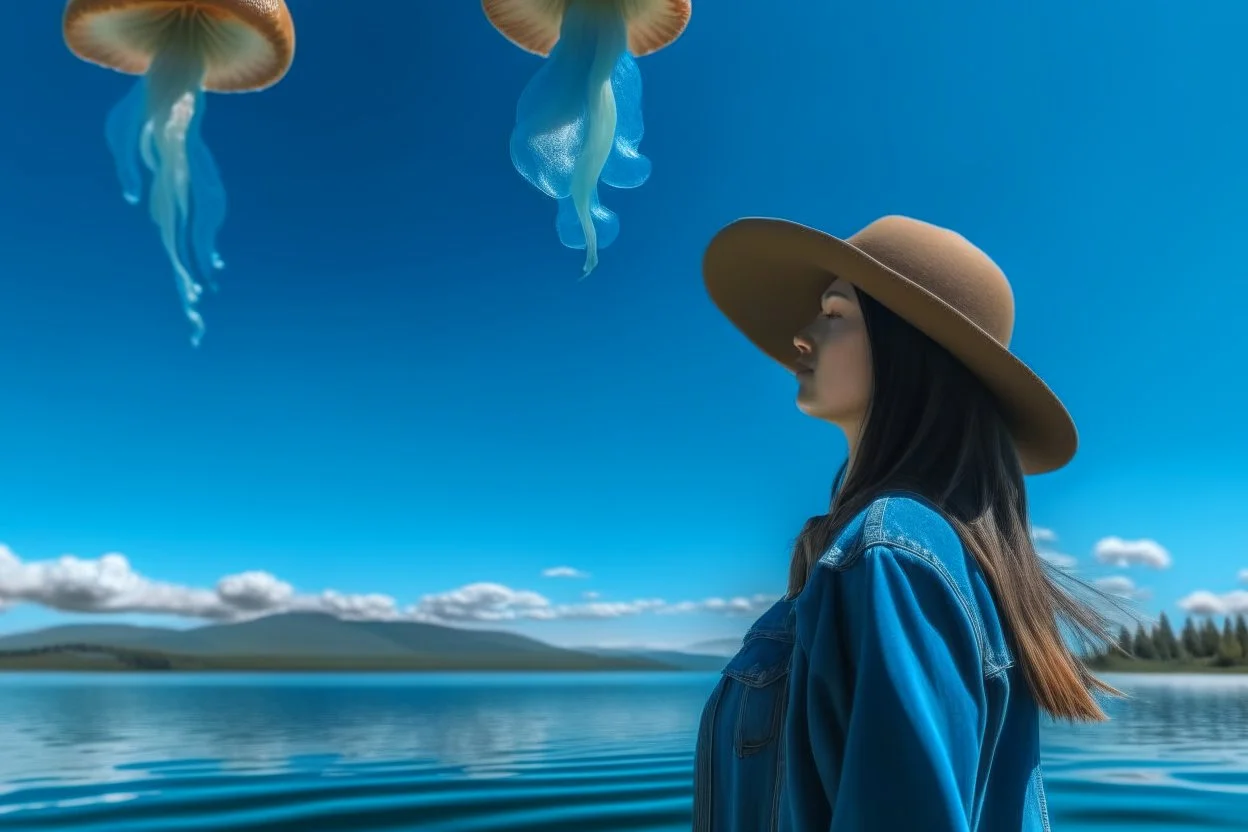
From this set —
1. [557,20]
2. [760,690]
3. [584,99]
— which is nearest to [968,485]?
[760,690]

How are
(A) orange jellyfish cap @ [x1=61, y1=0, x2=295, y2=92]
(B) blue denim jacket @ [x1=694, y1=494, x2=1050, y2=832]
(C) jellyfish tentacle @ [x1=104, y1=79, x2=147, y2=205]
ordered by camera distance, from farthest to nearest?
(C) jellyfish tentacle @ [x1=104, y1=79, x2=147, y2=205]
(A) orange jellyfish cap @ [x1=61, y1=0, x2=295, y2=92]
(B) blue denim jacket @ [x1=694, y1=494, x2=1050, y2=832]

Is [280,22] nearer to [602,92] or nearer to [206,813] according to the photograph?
[602,92]

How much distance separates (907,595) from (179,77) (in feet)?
7.76

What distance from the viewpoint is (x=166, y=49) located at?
95.6 inches

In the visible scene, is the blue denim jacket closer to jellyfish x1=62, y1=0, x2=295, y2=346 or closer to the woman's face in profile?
the woman's face in profile

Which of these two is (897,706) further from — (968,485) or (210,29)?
(210,29)

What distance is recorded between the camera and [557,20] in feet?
7.46

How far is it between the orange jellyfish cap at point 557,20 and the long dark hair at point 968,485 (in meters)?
0.97

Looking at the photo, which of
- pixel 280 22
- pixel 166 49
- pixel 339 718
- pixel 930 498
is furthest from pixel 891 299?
pixel 339 718

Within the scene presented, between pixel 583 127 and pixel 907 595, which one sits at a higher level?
pixel 583 127

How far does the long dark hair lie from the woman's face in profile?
3cm

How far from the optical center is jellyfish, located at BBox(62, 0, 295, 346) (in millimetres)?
2156

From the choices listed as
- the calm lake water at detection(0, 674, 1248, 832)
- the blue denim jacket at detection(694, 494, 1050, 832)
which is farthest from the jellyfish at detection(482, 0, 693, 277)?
the calm lake water at detection(0, 674, 1248, 832)

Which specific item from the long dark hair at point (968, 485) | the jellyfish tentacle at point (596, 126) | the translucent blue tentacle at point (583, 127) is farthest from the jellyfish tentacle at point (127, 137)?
the long dark hair at point (968, 485)
